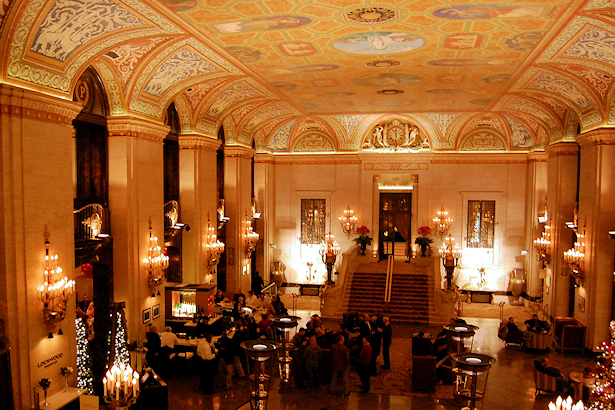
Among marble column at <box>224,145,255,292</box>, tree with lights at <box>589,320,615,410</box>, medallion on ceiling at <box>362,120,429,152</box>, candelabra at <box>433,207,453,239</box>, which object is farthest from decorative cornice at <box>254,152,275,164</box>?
tree with lights at <box>589,320,615,410</box>

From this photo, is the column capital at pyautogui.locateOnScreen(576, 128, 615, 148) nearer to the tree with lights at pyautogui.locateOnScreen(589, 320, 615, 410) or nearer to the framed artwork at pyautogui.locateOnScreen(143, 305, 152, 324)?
the tree with lights at pyautogui.locateOnScreen(589, 320, 615, 410)

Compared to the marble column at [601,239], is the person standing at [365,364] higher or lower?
lower

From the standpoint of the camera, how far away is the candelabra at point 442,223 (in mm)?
22516

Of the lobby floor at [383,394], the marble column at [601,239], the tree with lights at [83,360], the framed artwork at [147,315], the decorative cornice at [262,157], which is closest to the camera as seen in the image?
the lobby floor at [383,394]

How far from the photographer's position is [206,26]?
9.26 m

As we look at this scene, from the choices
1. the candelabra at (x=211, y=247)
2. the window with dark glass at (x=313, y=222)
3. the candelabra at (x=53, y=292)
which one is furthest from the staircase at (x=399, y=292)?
the candelabra at (x=53, y=292)

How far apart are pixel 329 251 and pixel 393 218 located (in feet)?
12.1

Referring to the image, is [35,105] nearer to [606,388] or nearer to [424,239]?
[606,388]

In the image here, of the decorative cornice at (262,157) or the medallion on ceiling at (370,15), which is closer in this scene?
the medallion on ceiling at (370,15)

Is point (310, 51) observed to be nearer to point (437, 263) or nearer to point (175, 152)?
point (175, 152)

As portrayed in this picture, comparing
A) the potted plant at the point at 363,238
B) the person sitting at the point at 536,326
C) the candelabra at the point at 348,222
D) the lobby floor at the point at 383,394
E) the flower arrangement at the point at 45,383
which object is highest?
the candelabra at the point at 348,222

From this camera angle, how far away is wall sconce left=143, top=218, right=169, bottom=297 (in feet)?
42.0

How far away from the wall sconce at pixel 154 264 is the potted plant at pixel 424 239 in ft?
40.6

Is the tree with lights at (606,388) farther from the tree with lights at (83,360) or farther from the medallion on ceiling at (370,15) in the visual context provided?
the tree with lights at (83,360)
